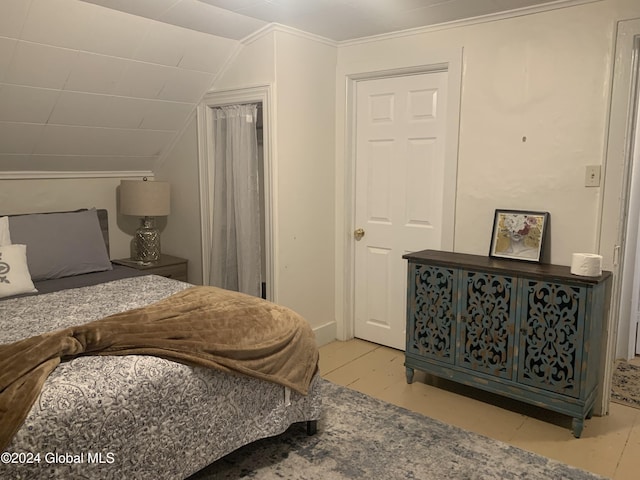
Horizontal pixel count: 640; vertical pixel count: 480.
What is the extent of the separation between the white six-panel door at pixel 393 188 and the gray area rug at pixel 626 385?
1.35 m

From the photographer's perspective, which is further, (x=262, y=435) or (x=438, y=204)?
(x=438, y=204)

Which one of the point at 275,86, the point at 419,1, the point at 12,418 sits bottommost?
the point at 12,418

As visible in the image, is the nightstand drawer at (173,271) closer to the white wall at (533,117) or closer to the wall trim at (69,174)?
the wall trim at (69,174)

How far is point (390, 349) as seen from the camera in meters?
3.65

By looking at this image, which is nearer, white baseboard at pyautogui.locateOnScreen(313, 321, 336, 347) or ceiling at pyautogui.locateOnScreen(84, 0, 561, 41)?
ceiling at pyautogui.locateOnScreen(84, 0, 561, 41)

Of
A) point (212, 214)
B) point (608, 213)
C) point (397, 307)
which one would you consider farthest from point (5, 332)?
point (608, 213)

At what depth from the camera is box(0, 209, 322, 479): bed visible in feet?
5.00

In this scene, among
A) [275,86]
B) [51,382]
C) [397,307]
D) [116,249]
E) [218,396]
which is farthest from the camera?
[116,249]

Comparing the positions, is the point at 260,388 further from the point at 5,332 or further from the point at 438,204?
the point at 438,204

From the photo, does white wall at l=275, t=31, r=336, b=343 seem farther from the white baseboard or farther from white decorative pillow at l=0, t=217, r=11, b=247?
white decorative pillow at l=0, t=217, r=11, b=247

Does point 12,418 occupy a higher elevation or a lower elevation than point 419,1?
lower

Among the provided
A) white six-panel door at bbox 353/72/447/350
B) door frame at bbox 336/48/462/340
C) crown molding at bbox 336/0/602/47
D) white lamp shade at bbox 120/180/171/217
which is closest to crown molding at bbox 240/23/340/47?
crown molding at bbox 336/0/602/47

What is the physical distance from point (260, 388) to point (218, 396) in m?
0.23

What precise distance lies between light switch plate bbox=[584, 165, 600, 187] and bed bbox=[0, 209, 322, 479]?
176 centimetres
